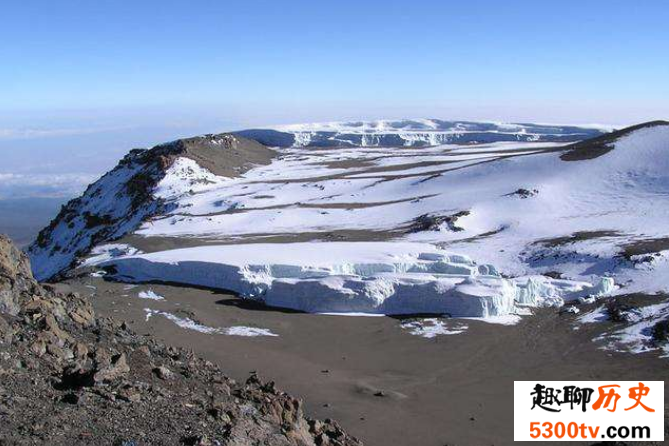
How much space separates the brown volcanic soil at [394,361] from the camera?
14672 millimetres

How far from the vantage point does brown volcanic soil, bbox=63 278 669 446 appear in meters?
14.7

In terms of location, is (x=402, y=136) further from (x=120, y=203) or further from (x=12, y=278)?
(x=12, y=278)

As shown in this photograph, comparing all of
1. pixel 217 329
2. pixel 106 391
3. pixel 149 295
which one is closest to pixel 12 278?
pixel 106 391

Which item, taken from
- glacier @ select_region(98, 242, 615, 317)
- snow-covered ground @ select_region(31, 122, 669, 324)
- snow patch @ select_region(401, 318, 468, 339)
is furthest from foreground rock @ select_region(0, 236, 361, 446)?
snow-covered ground @ select_region(31, 122, 669, 324)

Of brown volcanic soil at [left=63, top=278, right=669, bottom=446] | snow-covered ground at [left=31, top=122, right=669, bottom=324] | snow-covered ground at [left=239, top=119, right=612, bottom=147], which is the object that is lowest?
brown volcanic soil at [left=63, top=278, right=669, bottom=446]

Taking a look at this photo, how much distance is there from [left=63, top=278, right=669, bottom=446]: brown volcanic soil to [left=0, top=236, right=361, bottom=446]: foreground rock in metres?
2.46

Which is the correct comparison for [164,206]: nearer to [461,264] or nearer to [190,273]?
[190,273]

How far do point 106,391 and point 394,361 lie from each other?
34.2 ft

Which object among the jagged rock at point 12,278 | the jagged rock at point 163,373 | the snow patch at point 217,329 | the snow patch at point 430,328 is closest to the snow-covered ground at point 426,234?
the snow patch at point 430,328

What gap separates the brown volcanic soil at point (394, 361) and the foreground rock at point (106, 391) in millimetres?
2460

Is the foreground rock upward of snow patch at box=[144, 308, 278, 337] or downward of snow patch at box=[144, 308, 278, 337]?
upward

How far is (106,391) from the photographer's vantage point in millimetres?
10281

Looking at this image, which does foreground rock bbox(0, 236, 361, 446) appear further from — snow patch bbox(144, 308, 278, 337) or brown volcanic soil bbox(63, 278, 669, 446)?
snow patch bbox(144, 308, 278, 337)

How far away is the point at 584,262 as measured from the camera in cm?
2733
